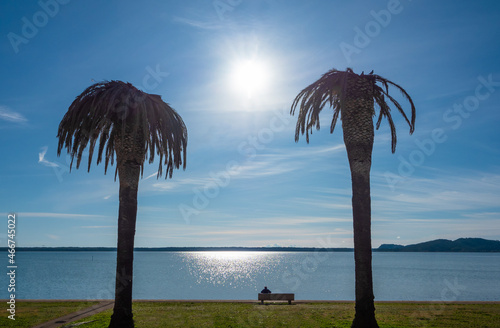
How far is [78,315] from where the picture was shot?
18297mm

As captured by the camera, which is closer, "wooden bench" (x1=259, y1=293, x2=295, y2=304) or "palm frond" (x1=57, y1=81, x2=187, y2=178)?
"palm frond" (x1=57, y1=81, x2=187, y2=178)

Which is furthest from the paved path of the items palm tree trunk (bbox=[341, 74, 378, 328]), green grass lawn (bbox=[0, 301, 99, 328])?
palm tree trunk (bbox=[341, 74, 378, 328])

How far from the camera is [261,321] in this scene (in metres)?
16.6

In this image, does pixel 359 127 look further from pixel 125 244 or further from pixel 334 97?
pixel 125 244

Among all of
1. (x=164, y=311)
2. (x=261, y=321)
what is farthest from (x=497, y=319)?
(x=164, y=311)

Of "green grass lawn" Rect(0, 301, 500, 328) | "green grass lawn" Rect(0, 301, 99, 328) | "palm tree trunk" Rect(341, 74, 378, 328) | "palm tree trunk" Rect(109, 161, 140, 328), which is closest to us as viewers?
"palm tree trunk" Rect(341, 74, 378, 328)

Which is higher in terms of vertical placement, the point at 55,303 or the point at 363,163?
the point at 363,163

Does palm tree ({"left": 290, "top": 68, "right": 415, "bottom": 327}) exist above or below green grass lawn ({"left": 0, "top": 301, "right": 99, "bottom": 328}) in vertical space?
above

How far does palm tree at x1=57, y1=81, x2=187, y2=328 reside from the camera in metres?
15.2

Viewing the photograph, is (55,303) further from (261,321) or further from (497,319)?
(497,319)

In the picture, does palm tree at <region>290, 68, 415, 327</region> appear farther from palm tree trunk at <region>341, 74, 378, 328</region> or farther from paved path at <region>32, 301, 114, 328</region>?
paved path at <region>32, 301, 114, 328</region>

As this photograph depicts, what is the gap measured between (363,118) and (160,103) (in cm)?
836

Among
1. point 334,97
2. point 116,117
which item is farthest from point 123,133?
point 334,97

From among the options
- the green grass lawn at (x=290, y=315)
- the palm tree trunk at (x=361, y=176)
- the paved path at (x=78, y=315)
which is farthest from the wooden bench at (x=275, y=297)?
the palm tree trunk at (x=361, y=176)
